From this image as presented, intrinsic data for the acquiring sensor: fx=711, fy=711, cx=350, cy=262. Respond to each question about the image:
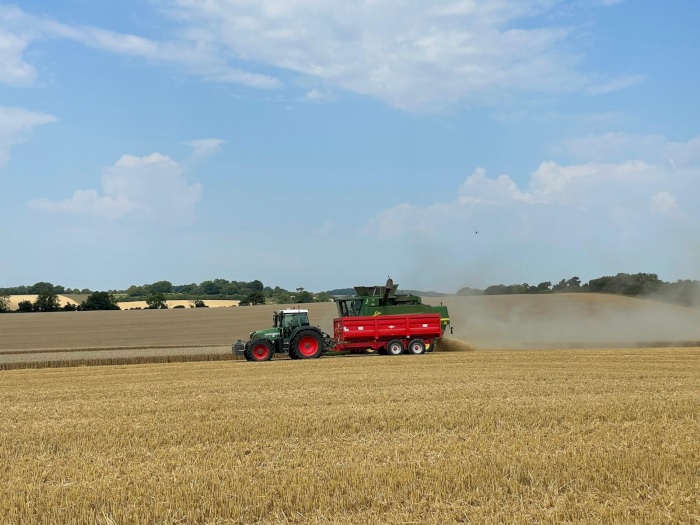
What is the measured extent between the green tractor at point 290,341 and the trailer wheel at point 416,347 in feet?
9.98

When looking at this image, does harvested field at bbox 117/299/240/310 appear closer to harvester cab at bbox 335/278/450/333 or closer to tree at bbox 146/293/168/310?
tree at bbox 146/293/168/310

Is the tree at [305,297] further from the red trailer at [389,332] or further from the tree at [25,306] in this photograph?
the red trailer at [389,332]

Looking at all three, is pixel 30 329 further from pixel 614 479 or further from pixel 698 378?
pixel 614 479

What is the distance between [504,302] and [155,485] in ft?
117

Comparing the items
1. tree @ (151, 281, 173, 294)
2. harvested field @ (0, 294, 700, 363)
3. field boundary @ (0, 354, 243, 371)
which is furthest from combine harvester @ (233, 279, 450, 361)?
tree @ (151, 281, 173, 294)

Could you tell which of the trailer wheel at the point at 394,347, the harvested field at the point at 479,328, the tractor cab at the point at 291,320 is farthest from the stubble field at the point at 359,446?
the harvested field at the point at 479,328

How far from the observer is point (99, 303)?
73.0 metres

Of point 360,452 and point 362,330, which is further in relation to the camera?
point 362,330

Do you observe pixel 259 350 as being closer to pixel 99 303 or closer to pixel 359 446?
pixel 359 446

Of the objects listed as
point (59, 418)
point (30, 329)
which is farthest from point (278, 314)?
point (30, 329)

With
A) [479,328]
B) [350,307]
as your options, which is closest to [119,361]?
[350,307]

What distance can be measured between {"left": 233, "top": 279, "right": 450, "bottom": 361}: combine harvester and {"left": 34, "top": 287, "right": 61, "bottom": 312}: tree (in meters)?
50.7

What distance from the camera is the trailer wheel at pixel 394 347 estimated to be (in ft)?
87.5

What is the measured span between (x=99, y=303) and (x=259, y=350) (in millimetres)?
52375
